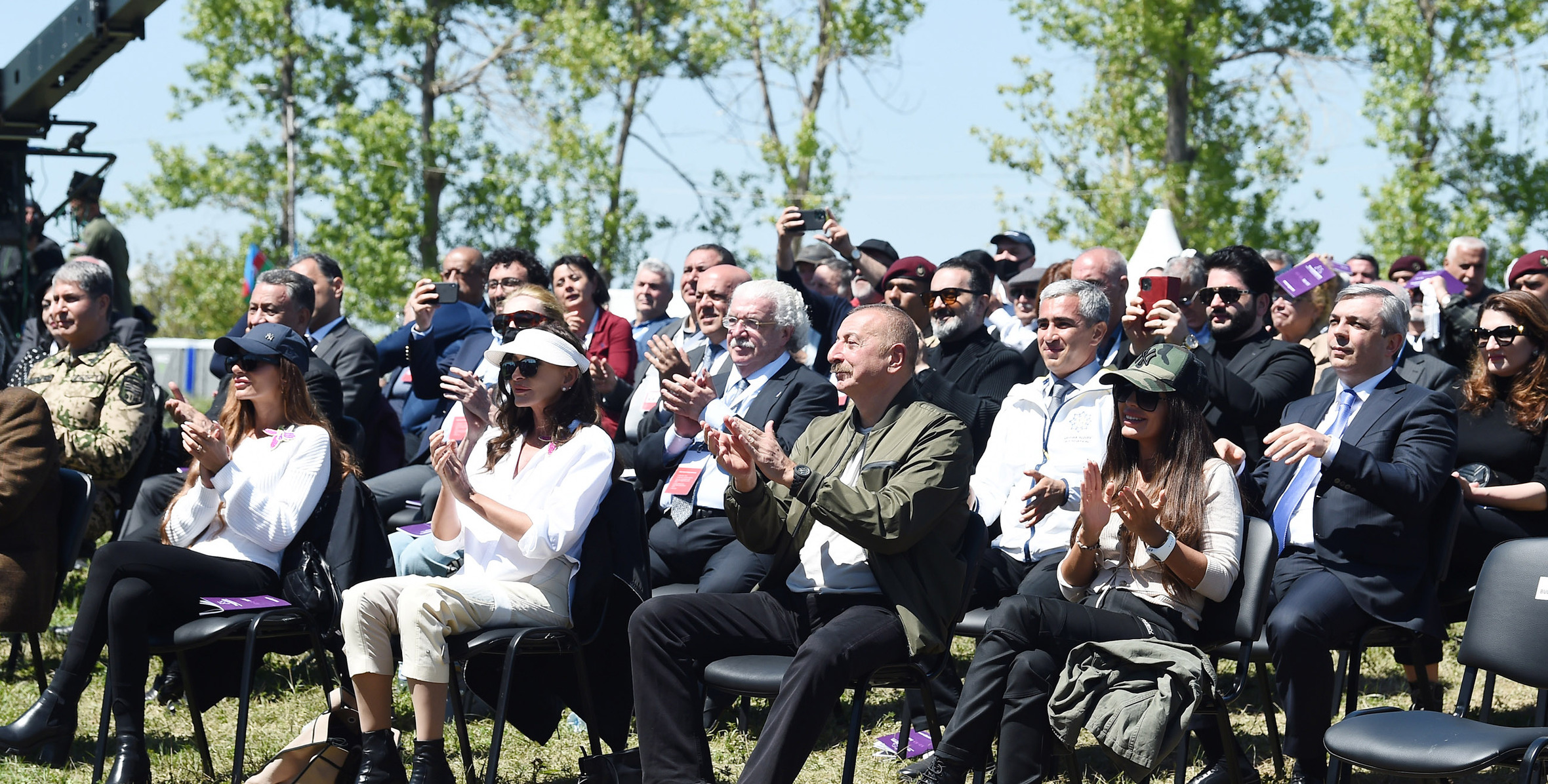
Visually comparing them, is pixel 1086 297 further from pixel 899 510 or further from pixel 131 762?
pixel 131 762

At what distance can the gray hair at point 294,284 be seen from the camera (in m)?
6.41

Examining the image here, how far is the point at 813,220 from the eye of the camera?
6527 mm

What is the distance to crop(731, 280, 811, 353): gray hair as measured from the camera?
5430mm

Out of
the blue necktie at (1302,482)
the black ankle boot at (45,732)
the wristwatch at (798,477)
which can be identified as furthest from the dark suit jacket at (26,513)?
the blue necktie at (1302,482)

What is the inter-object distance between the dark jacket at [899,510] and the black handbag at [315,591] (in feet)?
5.03

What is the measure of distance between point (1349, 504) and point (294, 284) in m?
4.54

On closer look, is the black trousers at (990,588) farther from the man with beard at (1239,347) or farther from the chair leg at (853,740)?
the man with beard at (1239,347)

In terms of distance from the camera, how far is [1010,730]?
155 inches

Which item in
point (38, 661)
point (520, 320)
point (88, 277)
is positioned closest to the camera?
point (38, 661)

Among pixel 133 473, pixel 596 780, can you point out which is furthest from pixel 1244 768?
pixel 133 473

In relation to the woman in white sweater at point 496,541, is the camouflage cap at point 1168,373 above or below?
above

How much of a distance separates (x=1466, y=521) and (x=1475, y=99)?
49.3ft

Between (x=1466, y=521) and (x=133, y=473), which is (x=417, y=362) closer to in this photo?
(x=133, y=473)

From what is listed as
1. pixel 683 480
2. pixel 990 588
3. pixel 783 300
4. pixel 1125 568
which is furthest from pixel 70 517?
pixel 1125 568
